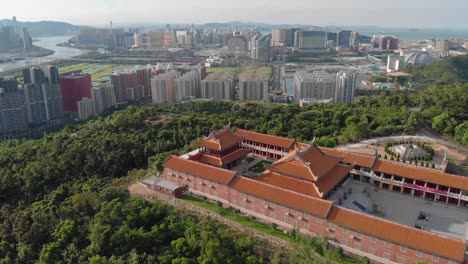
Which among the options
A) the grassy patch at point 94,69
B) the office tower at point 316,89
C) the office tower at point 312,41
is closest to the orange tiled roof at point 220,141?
the office tower at point 316,89

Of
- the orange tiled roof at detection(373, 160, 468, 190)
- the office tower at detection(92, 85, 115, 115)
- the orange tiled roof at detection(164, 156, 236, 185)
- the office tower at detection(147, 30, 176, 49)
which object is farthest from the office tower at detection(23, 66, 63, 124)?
the office tower at detection(147, 30, 176, 49)

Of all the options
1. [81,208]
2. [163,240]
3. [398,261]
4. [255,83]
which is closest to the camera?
[398,261]

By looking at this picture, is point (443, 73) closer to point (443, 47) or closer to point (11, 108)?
point (443, 47)

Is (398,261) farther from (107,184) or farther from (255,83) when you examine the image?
(255,83)

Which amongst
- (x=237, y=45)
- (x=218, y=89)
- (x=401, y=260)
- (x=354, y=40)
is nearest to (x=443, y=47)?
(x=354, y=40)

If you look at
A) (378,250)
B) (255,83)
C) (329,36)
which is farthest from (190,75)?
(329,36)

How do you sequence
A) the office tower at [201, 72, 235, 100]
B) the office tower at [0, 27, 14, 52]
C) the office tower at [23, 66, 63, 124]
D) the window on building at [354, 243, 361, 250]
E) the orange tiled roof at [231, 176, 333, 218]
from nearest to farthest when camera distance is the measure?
the window on building at [354, 243, 361, 250] → the orange tiled roof at [231, 176, 333, 218] → the office tower at [23, 66, 63, 124] → the office tower at [201, 72, 235, 100] → the office tower at [0, 27, 14, 52]

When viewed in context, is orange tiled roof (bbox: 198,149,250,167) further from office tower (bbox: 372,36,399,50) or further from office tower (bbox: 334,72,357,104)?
office tower (bbox: 372,36,399,50)
